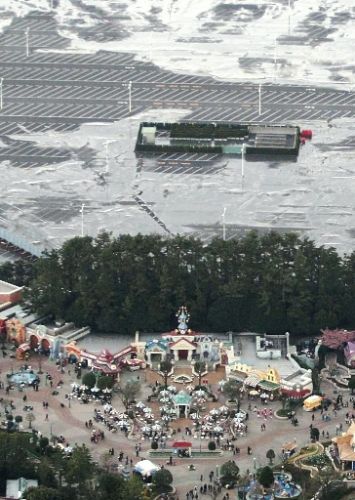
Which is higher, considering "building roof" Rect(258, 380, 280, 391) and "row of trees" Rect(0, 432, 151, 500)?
"building roof" Rect(258, 380, 280, 391)

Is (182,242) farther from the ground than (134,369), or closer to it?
farther from the ground

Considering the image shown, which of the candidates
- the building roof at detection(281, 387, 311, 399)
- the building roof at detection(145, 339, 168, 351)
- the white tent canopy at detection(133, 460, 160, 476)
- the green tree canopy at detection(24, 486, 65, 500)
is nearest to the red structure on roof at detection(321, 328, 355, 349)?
the building roof at detection(281, 387, 311, 399)

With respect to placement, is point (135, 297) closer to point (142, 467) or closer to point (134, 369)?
point (134, 369)

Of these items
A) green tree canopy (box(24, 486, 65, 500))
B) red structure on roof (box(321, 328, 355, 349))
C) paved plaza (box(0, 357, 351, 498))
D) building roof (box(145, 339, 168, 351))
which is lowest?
green tree canopy (box(24, 486, 65, 500))

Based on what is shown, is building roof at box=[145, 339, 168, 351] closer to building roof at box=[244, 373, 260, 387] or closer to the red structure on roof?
building roof at box=[244, 373, 260, 387]

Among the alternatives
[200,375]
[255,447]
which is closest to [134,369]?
[200,375]

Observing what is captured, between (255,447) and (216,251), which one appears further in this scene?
(216,251)

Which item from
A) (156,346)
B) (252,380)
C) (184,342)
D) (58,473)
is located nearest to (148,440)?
(58,473)

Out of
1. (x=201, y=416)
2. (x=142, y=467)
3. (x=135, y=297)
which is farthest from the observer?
(x=135, y=297)
